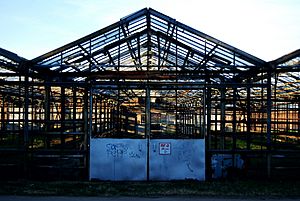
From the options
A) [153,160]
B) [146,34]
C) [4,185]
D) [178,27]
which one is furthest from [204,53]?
[4,185]

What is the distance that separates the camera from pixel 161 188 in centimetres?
1188

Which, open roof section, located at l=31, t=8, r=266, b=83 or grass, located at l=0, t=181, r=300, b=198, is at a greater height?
open roof section, located at l=31, t=8, r=266, b=83

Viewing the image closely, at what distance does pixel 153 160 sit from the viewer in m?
13.3

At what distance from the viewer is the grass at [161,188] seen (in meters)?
11.0

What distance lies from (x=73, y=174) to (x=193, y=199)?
542cm

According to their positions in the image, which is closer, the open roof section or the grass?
the grass

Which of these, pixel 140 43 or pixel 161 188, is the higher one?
pixel 140 43

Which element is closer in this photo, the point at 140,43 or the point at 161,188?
the point at 161,188

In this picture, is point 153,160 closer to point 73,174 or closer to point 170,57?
point 73,174

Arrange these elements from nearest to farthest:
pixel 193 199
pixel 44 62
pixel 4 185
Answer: pixel 193 199 → pixel 4 185 → pixel 44 62

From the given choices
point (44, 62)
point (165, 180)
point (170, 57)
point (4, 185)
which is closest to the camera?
point (4, 185)

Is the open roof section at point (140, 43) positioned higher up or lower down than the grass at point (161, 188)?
higher up

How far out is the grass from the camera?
36.1ft

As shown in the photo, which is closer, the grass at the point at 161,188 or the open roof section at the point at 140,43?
the grass at the point at 161,188
